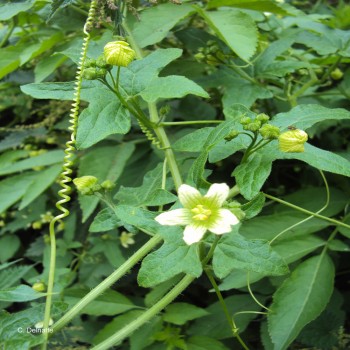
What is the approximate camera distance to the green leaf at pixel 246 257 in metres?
0.77

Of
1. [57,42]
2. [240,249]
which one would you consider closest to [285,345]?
[240,249]

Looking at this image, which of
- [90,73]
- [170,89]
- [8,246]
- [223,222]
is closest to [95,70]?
[90,73]

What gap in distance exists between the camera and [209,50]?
124cm

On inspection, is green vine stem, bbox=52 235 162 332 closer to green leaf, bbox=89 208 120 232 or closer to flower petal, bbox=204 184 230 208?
green leaf, bbox=89 208 120 232

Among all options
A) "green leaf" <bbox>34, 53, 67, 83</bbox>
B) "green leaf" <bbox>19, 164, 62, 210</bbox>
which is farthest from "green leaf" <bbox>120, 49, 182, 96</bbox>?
"green leaf" <bbox>19, 164, 62, 210</bbox>

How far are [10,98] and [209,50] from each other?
0.72 m

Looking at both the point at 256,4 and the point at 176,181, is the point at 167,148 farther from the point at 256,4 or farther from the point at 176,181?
the point at 256,4

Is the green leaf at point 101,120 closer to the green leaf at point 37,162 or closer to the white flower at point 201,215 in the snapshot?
the white flower at point 201,215

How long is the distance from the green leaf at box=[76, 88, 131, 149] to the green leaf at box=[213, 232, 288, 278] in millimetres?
262

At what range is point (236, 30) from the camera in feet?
3.74

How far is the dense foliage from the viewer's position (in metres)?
0.84

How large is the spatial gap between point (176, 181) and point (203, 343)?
0.37 m

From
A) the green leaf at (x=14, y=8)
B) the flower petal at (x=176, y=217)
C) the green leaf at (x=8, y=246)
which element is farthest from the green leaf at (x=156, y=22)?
the green leaf at (x=8, y=246)

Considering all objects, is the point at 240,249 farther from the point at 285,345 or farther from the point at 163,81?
the point at 163,81
